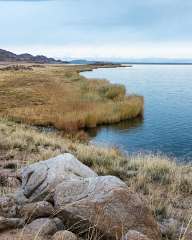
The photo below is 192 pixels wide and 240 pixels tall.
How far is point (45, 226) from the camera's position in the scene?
4371 millimetres

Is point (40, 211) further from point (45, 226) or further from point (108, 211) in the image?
point (108, 211)

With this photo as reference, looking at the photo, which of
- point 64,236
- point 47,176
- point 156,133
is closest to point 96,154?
point 47,176

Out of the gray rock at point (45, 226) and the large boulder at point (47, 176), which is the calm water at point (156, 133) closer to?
the large boulder at point (47, 176)

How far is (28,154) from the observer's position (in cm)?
1058

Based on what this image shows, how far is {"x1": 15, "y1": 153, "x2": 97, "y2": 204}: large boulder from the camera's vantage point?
5.61m

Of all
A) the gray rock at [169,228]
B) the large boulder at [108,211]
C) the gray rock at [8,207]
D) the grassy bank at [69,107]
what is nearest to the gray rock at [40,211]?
the large boulder at [108,211]

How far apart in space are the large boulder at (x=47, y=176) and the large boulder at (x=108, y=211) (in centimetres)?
63

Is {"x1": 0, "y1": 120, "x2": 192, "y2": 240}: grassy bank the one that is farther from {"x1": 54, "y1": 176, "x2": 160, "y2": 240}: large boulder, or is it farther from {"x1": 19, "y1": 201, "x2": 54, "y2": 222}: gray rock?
{"x1": 19, "y1": 201, "x2": 54, "y2": 222}: gray rock

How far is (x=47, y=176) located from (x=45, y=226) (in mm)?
1514

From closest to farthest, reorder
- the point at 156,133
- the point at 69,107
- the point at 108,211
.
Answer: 1. the point at 108,211
2. the point at 156,133
3. the point at 69,107

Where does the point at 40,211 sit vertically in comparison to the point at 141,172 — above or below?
above

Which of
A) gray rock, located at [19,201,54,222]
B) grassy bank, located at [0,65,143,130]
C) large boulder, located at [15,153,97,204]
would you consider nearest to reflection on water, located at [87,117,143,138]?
grassy bank, located at [0,65,143,130]

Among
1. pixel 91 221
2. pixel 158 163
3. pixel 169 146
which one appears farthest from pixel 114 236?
pixel 169 146

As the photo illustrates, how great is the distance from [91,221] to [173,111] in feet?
84.2
